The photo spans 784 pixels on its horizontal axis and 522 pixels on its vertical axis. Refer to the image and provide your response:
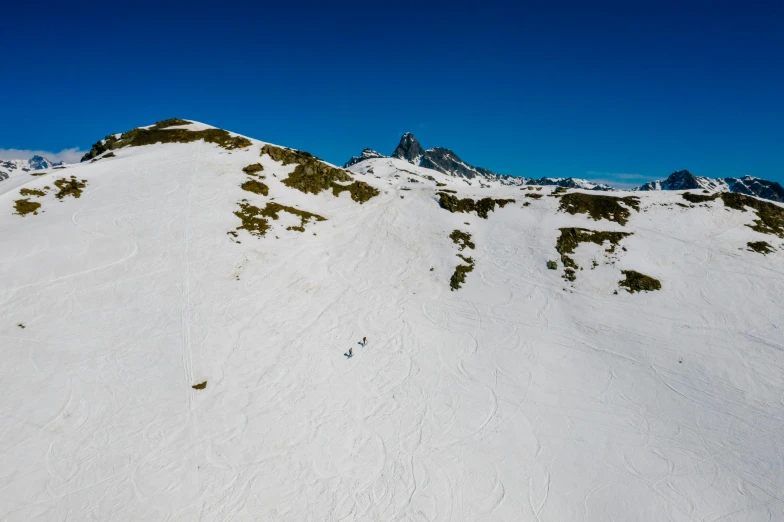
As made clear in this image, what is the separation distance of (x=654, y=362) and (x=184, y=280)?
37020 mm

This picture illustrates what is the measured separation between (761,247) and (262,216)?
55.9 metres

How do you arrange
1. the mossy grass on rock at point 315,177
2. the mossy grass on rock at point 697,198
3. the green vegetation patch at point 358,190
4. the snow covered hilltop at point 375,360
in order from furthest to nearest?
the green vegetation patch at point 358,190
the mossy grass on rock at point 315,177
the mossy grass on rock at point 697,198
the snow covered hilltop at point 375,360

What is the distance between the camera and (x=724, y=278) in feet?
108

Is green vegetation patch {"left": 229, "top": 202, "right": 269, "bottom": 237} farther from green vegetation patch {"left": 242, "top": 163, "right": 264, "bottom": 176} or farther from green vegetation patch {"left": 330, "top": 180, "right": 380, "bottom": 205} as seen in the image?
green vegetation patch {"left": 330, "top": 180, "right": 380, "bottom": 205}

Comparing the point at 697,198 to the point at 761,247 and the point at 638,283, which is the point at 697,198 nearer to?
the point at 761,247

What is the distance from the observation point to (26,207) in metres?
33.7

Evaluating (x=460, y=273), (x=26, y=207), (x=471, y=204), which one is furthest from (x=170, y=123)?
(x=460, y=273)

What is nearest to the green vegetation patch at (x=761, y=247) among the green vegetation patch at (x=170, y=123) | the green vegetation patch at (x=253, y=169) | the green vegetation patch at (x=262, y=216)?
the green vegetation patch at (x=262, y=216)

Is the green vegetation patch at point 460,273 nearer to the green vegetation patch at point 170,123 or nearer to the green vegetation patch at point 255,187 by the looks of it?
the green vegetation patch at point 255,187

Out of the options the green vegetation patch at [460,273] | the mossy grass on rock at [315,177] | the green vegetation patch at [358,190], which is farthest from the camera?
the green vegetation patch at [358,190]

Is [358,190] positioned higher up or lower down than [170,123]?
lower down

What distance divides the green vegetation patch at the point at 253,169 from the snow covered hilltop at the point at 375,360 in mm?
5772

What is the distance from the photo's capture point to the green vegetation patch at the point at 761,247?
120ft

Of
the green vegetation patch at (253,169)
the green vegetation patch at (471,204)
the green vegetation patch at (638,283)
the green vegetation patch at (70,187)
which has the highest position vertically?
the green vegetation patch at (253,169)
